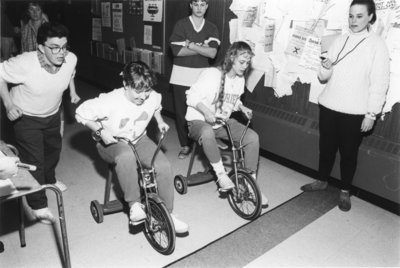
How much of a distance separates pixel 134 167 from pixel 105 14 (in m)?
4.36

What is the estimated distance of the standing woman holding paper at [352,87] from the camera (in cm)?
234

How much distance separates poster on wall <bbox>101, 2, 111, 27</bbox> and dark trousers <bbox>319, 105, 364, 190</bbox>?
164 inches

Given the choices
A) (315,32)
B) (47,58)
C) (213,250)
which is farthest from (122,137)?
(315,32)

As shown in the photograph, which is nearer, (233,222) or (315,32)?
(233,222)

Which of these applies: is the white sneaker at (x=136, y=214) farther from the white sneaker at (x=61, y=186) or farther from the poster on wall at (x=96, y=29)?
the poster on wall at (x=96, y=29)

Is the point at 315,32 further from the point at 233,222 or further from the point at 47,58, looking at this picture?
the point at 47,58

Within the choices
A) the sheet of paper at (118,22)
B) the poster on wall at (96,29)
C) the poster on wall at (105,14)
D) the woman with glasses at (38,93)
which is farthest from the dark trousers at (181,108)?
the poster on wall at (96,29)

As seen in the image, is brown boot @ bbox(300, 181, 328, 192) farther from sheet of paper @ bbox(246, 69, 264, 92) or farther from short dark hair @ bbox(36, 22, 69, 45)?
short dark hair @ bbox(36, 22, 69, 45)

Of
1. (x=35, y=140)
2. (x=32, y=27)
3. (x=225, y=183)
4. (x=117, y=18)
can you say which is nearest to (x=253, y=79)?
(x=225, y=183)

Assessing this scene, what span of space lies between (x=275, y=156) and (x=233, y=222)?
132cm

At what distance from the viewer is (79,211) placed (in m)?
2.57

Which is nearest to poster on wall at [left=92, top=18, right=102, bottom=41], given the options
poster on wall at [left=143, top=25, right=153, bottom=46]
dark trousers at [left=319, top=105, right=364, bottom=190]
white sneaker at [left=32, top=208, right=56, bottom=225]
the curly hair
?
poster on wall at [left=143, top=25, right=153, bottom=46]

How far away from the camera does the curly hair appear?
8.12 feet

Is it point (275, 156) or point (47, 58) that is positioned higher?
point (47, 58)
